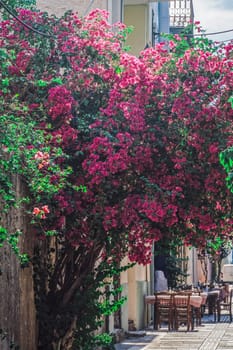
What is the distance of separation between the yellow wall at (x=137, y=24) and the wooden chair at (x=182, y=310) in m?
7.04

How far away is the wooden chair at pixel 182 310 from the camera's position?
2539 cm

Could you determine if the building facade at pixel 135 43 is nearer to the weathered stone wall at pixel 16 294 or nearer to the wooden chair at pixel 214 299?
the wooden chair at pixel 214 299

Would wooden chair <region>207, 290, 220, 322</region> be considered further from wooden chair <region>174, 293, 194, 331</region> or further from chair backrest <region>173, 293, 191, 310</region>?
chair backrest <region>173, 293, 191, 310</region>

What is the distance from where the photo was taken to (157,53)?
13906 mm

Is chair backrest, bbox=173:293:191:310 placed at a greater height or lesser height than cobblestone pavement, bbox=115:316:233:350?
greater

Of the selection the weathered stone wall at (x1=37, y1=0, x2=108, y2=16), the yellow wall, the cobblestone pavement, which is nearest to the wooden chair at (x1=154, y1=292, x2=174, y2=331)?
the cobblestone pavement

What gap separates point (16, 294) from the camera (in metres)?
12.8

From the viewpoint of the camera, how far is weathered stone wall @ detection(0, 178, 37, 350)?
40.3ft

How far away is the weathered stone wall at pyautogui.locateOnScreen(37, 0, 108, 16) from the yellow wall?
210 inches

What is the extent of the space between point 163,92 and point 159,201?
1.68 meters

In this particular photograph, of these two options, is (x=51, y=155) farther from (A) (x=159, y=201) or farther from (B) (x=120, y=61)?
(B) (x=120, y=61)

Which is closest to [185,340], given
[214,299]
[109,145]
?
[214,299]

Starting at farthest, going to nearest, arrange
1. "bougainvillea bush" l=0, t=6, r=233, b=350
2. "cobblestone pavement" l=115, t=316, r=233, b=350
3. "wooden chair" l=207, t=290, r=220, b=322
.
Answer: "wooden chair" l=207, t=290, r=220, b=322 < "cobblestone pavement" l=115, t=316, r=233, b=350 < "bougainvillea bush" l=0, t=6, r=233, b=350

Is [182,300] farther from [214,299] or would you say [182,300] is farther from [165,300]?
[214,299]
